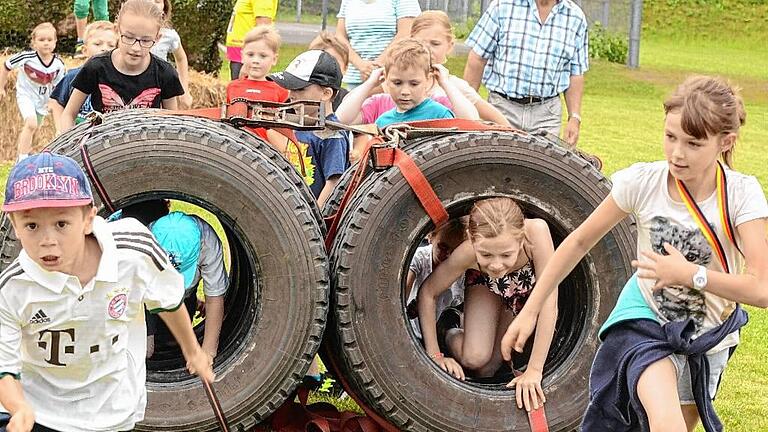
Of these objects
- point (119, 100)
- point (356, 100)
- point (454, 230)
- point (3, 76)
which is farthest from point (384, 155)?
point (3, 76)

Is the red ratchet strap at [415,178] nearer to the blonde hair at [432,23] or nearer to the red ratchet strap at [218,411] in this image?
the red ratchet strap at [218,411]

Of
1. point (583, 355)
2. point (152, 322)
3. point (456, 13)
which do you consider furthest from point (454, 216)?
point (456, 13)

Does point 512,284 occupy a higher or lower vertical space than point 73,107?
lower

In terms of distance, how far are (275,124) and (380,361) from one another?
1082 mm

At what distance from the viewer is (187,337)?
12.7 feet

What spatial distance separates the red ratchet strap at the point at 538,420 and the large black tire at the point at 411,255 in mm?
38

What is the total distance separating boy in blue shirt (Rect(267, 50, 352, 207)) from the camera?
613 centimetres

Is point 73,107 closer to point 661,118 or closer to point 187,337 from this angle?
point 187,337

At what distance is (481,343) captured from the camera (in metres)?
5.30

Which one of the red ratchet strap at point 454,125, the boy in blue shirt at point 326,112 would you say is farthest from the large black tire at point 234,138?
the boy in blue shirt at point 326,112

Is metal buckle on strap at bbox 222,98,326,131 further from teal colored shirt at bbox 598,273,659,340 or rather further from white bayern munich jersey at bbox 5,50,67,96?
white bayern munich jersey at bbox 5,50,67,96

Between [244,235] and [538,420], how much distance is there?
1427 mm

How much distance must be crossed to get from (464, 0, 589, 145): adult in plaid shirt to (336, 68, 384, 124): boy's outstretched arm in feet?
5.42

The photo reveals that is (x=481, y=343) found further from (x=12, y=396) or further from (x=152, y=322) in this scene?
(x=12, y=396)
